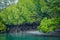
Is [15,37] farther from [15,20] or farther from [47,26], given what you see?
[47,26]

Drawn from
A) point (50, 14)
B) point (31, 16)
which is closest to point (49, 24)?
point (50, 14)

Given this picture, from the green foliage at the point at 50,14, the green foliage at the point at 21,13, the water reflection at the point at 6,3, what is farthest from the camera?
the water reflection at the point at 6,3

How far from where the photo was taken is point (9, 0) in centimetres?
1025

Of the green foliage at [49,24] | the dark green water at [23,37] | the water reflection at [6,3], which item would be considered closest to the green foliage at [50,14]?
the green foliage at [49,24]

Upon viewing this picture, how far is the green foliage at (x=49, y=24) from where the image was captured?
9.62 meters

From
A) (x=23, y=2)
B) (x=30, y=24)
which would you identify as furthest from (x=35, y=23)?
(x=23, y=2)

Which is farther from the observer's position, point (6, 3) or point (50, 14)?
point (6, 3)

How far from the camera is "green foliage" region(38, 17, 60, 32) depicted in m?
9.62

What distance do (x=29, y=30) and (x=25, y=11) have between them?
671mm

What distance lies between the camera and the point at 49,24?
31.9 feet

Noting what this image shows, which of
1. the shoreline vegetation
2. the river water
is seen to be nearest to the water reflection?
the shoreline vegetation

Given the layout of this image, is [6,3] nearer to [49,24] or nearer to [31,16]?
[31,16]

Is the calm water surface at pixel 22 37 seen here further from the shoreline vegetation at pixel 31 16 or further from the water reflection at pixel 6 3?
the water reflection at pixel 6 3

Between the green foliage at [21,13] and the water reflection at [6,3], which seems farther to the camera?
the water reflection at [6,3]
